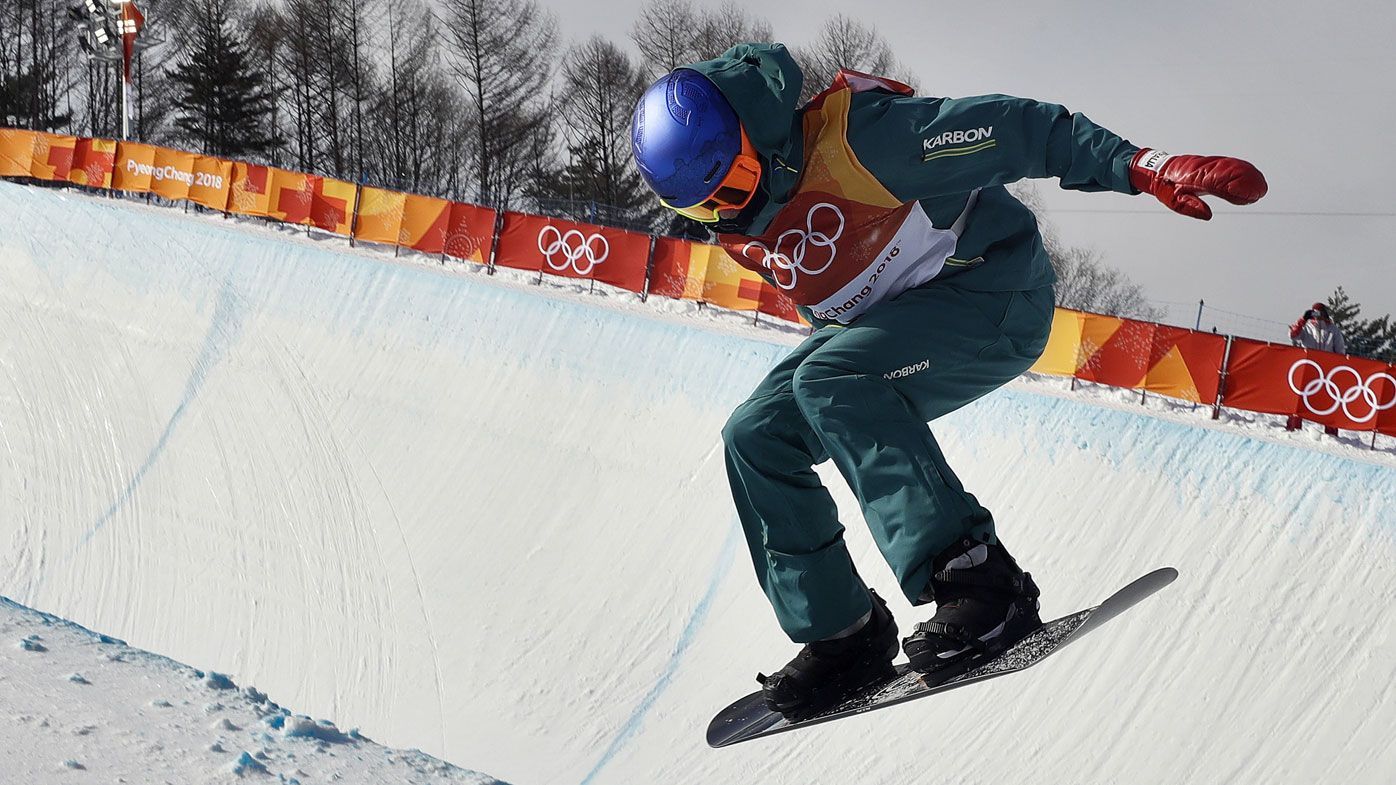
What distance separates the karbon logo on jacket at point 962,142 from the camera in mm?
2326

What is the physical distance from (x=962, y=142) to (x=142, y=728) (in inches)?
125

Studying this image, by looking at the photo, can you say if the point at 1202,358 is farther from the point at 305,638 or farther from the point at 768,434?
the point at 768,434

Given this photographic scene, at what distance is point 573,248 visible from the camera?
15.9m

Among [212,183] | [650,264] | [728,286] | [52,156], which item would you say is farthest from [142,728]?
[52,156]

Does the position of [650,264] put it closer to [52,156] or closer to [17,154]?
[52,156]

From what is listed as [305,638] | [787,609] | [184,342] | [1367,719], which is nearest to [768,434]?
[787,609]

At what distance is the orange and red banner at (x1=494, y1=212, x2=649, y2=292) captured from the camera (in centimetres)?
1534

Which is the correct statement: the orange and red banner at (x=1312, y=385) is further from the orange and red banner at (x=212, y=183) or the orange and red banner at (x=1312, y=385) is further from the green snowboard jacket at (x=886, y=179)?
the orange and red banner at (x=212, y=183)

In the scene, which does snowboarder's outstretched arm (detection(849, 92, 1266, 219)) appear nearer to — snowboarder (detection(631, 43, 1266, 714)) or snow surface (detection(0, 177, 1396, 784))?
snowboarder (detection(631, 43, 1266, 714))

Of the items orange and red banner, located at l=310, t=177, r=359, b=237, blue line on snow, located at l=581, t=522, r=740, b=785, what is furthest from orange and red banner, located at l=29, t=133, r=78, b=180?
blue line on snow, located at l=581, t=522, r=740, b=785

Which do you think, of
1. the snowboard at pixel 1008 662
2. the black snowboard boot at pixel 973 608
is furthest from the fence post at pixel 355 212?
the black snowboard boot at pixel 973 608

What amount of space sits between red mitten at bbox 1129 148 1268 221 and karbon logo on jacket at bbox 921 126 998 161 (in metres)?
0.30

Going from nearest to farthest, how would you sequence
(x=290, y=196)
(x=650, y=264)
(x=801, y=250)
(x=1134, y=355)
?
(x=801, y=250)
(x=1134, y=355)
(x=650, y=264)
(x=290, y=196)

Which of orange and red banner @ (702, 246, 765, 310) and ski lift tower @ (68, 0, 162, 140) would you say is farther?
ski lift tower @ (68, 0, 162, 140)
